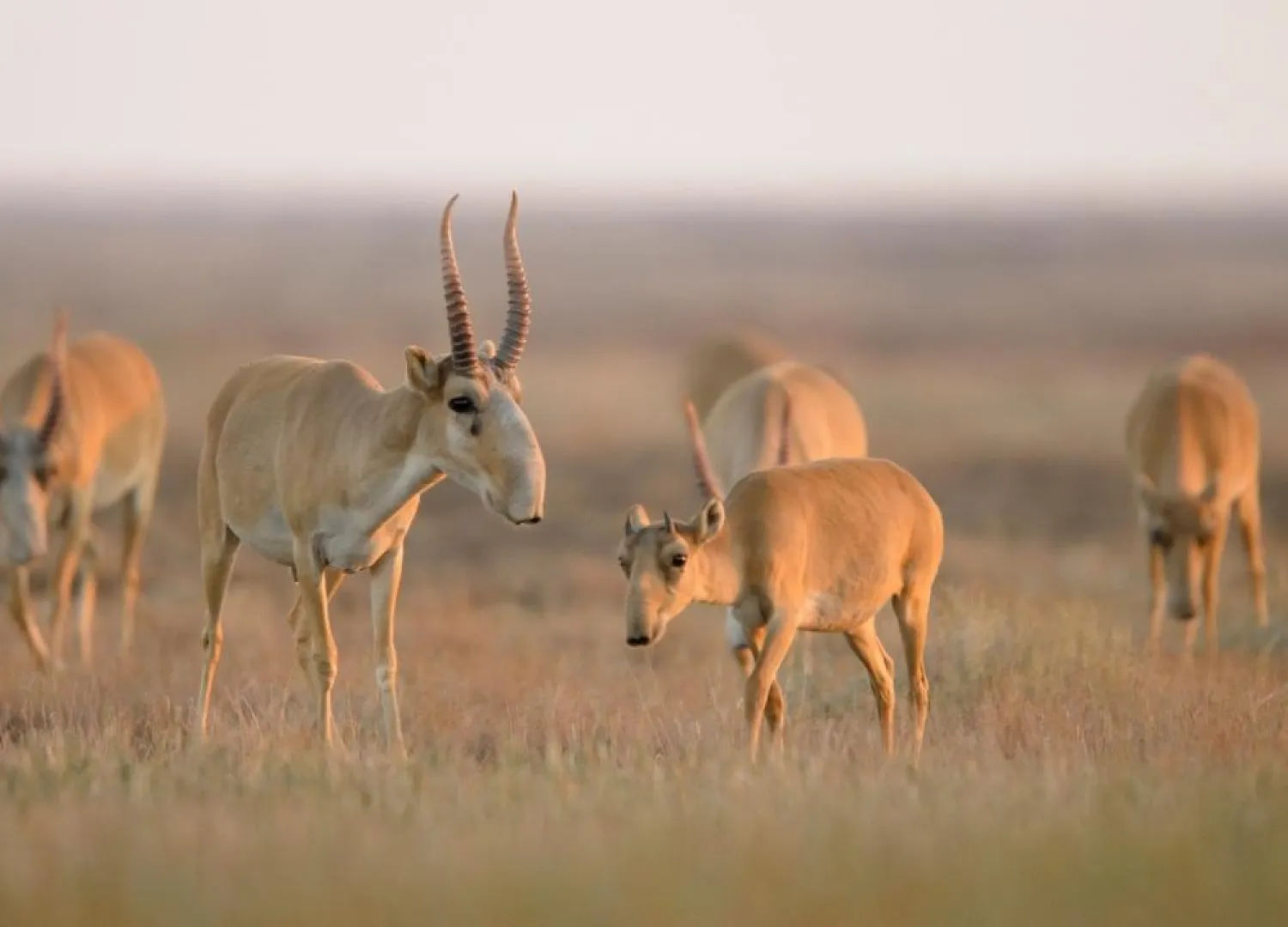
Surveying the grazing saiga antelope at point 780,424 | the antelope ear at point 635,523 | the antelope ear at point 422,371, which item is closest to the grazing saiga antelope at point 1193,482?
the grazing saiga antelope at point 780,424

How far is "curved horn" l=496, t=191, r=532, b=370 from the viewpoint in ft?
30.9

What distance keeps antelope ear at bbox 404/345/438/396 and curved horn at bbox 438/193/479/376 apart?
11 cm

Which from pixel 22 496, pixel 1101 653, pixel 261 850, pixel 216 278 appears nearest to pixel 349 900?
pixel 261 850

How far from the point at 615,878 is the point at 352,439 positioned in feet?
11.8

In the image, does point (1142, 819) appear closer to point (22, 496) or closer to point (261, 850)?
point (261, 850)

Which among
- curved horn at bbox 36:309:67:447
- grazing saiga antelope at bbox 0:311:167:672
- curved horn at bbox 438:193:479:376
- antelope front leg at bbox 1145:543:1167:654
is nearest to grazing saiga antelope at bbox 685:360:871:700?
antelope front leg at bbox 1145:543:1167:654

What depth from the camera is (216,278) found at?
319 feet

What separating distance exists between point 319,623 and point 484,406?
1.69 m

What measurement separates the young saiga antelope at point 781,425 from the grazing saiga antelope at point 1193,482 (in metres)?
2.45

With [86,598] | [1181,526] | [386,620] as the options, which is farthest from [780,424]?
[86,598]

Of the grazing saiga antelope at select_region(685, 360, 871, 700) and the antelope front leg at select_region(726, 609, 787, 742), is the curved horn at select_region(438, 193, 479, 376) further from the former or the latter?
the grazing saiga antelope at select_region(685, 360, 871, 700)

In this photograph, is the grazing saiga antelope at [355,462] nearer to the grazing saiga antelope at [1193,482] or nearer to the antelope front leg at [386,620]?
the antelope front leg at [386,620]

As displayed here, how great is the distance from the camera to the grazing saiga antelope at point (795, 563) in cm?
943

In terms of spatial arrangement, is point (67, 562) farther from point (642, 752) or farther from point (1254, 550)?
point (1254, 550)
